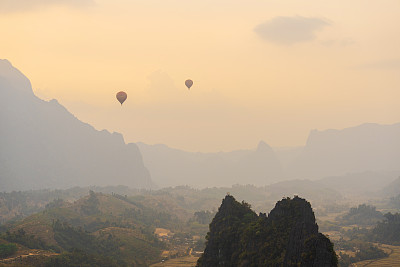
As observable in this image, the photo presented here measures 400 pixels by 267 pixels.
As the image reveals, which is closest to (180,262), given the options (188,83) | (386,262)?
(386,262)

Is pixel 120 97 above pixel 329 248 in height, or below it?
above

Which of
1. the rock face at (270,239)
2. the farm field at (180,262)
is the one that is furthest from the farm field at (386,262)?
the rock face at (270,239)

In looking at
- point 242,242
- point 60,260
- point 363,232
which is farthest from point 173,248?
point 363,232

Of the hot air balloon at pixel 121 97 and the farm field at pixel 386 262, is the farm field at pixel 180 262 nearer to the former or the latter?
the farm field at pixel 386 262

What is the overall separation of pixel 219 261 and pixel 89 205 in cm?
11784

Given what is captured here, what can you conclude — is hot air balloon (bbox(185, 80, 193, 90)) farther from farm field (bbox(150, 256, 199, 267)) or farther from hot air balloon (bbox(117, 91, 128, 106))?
farm field (bbox(150, 256, 199, 267))

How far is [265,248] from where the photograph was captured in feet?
137

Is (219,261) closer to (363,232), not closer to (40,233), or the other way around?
(40,233)

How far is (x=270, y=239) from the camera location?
43.2 m

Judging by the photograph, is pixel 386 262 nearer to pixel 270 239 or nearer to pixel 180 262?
pixel 180 262

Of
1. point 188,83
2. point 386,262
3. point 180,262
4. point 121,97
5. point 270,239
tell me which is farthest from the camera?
point 188,83

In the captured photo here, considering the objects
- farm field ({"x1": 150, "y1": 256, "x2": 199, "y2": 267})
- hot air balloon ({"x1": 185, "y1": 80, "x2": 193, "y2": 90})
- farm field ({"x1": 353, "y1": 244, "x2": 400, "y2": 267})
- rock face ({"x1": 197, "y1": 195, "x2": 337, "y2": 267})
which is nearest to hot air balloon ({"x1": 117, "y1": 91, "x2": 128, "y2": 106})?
hot air balloon ({"x1": 185, "y1": 80, "x2": 193, "y2": 90})

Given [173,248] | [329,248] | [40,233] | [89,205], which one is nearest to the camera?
[329,248]

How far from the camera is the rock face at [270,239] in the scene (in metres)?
32.9
